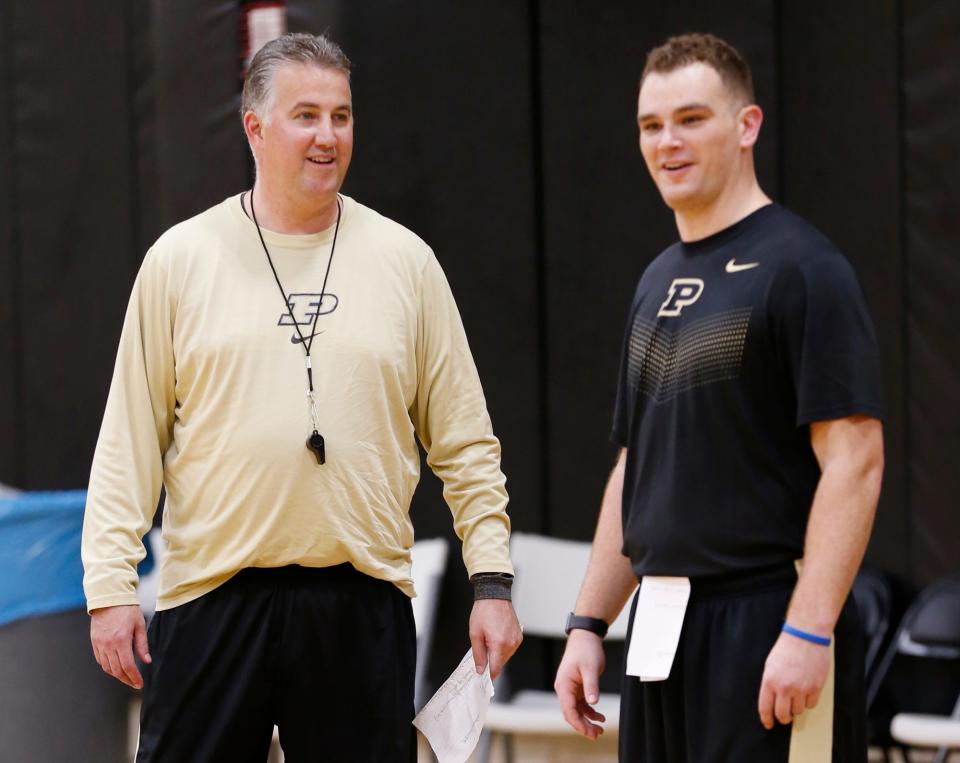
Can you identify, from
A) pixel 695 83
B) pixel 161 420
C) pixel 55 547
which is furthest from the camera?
pixel 55 547

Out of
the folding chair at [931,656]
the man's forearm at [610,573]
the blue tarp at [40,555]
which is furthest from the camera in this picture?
the folding chair at [931,656]

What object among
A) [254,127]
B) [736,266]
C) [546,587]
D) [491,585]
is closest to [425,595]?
[546,587]

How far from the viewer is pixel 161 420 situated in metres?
2.56

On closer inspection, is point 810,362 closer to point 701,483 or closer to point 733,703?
point 701,483

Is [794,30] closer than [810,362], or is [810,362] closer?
[810,362]

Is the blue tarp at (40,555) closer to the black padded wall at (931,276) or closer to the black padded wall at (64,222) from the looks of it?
the black padded wall at (64,222)

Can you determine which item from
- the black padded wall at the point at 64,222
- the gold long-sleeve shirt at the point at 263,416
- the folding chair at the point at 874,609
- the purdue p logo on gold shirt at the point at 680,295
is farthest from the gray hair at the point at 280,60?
the black padded wall at the point at 64,222

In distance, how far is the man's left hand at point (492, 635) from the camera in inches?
100

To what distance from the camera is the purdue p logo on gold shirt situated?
2330mm

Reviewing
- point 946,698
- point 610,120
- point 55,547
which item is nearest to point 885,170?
point 610,120

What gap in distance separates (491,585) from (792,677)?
66cm

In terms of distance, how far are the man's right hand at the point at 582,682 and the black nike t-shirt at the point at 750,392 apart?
227mm

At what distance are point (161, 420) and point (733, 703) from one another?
1.12 metres

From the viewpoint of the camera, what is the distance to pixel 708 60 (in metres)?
2.34
